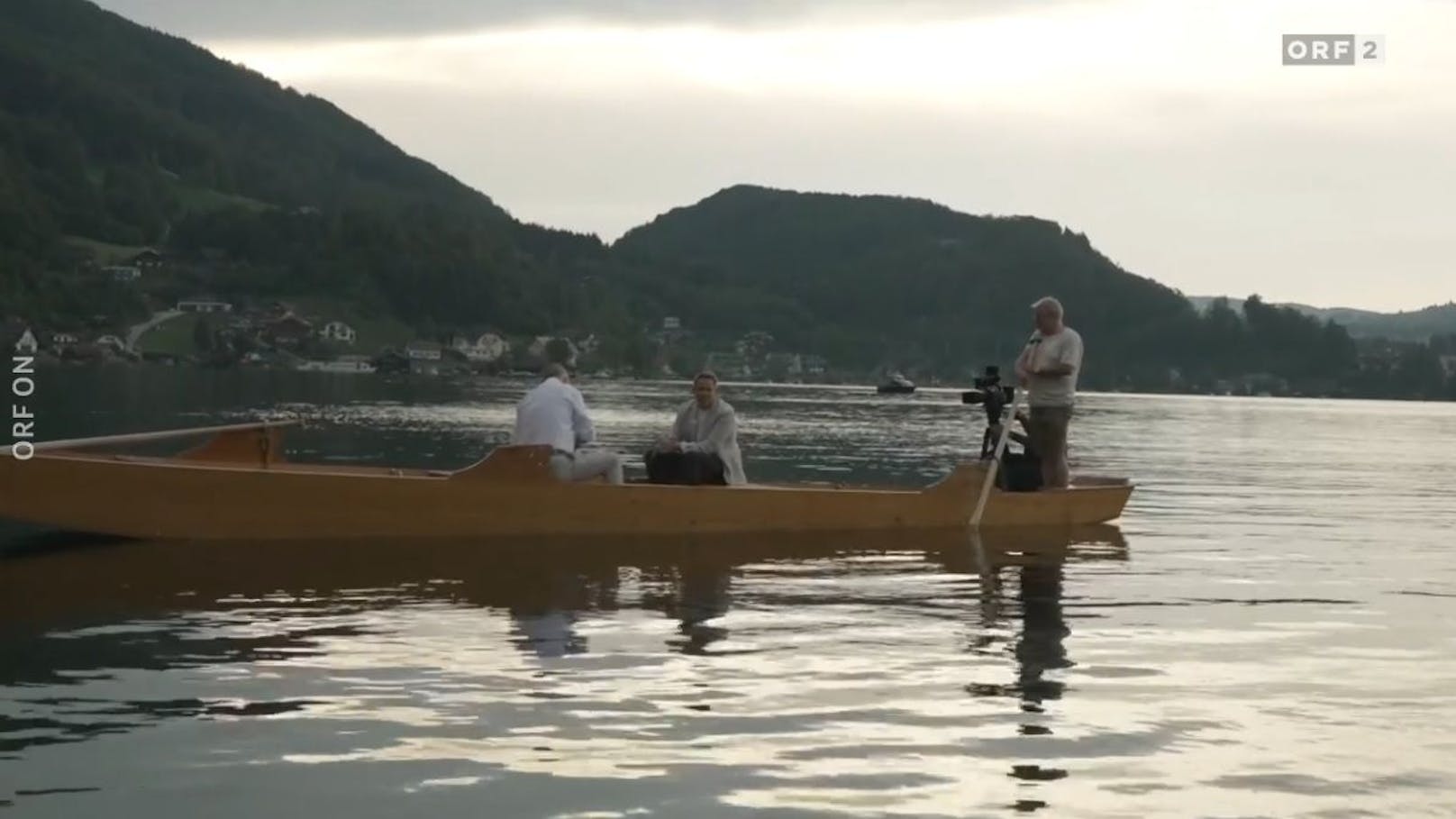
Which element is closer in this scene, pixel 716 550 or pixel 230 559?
pixel 230 559

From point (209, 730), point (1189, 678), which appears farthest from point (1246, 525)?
point (209, 730)

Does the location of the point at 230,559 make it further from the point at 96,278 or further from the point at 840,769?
the point at 96,278

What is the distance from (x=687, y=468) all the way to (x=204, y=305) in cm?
15937

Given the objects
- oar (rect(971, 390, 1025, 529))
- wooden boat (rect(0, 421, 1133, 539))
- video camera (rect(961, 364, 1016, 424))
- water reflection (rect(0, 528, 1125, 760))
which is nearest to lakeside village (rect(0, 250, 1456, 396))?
video camera (rect(961, 364, 1016, 424))

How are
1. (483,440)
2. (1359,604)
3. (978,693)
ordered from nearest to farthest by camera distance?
1. (978,693)
2. (1359,604)
3. (483,440)

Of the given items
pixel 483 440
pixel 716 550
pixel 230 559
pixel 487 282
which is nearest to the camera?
pixel 230 559

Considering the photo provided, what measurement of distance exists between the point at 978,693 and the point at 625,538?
25.1 feet

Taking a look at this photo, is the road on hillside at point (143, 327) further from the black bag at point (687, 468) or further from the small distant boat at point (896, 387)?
the black bag at point (687, 468)

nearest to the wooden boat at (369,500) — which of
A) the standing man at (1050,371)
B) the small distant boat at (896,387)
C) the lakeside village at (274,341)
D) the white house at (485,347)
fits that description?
the standing man at (1050,371)

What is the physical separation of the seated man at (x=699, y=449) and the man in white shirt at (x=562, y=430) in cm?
63

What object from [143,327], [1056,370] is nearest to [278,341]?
[143,327]

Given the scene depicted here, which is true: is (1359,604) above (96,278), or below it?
below

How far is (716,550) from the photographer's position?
16031 mm

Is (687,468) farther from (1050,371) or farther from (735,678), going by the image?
(735,678)
